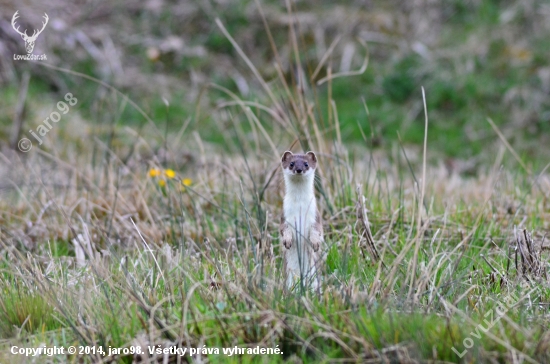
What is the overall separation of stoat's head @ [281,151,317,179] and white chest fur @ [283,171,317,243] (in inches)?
1.3

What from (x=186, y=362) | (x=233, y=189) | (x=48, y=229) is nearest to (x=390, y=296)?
(x=186, y=362)

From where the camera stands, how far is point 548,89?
396 inches

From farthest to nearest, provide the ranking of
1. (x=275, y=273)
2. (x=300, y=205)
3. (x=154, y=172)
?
(x=154, y=172)
(x=300, y=205)
(x=275, y=273)

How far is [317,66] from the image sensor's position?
1065 cm

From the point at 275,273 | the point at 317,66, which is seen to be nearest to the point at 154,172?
the point at 275,273

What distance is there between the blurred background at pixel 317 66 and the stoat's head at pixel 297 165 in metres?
4.58

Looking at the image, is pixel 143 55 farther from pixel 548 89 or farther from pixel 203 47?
pixel 548 89

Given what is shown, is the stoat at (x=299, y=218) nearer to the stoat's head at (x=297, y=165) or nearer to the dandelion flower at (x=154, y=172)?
the stoat's head at (x=297, y=165)
